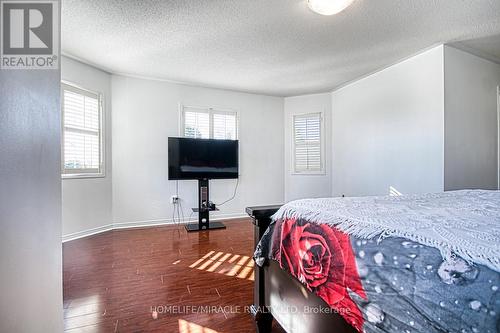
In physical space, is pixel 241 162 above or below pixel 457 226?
above

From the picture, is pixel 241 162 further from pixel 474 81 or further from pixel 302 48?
pixel 474 81

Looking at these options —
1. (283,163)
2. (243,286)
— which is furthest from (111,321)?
(283,163)

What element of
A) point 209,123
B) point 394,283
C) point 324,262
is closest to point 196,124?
point 209,123

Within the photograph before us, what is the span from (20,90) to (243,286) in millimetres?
1960

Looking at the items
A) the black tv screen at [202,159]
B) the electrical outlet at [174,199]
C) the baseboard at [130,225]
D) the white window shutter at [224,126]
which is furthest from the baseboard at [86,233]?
the white window shutter at [224,126]

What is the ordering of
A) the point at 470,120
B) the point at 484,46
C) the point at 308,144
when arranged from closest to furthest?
the point at 484,46 < the point at 470,120 < the point at 308,144

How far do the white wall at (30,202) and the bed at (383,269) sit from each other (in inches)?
41.2

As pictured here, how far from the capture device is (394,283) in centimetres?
68

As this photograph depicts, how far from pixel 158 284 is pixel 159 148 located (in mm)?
2666

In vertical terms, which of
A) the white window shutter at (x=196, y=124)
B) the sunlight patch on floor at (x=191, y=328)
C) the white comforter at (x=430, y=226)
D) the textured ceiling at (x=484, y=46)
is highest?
the textured ceiling at (x=484, y=46)

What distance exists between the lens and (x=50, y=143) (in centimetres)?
107

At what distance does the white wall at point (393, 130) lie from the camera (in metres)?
3.06

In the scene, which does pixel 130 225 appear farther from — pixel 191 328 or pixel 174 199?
pixel 191 328

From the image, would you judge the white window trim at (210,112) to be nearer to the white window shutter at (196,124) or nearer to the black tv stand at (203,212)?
the white window shutter at (196,124)
